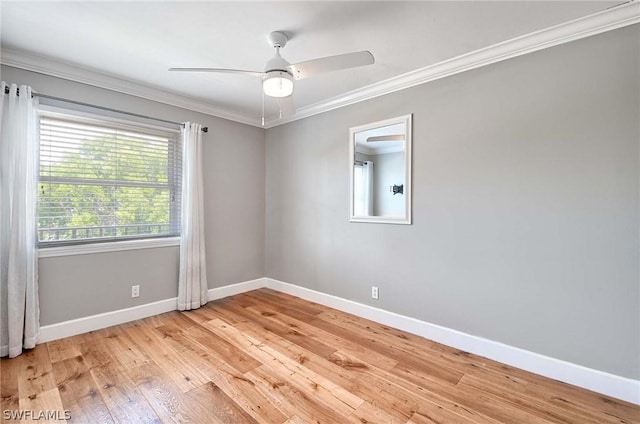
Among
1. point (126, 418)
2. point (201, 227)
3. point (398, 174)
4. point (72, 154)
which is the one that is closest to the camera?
point (126, 418)

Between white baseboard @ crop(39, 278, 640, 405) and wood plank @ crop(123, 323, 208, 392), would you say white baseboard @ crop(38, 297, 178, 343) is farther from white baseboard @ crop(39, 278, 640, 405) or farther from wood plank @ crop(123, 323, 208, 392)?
wood plank @ crop(123, 323, 208, 392)

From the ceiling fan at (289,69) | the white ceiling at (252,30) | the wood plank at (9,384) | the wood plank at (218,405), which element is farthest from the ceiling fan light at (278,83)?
the wood plank at (9,384)

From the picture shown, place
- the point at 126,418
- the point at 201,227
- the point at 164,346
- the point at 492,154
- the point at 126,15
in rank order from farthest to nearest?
1. the point at 201,227
2. the point at 164,346
3. the point at 492,154
4. the point at 126,15
5. the point at 126,418

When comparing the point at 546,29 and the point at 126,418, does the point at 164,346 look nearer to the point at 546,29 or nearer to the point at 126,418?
the point at 126,418

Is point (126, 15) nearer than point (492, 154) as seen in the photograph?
Yes

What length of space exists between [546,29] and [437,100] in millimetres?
837

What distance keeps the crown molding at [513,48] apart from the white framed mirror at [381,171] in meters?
0.33

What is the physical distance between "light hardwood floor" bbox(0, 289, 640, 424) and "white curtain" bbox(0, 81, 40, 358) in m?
0.25

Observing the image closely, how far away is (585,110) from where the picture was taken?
194 centimetres

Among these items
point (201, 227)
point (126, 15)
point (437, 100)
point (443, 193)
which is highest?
point (126, 15)

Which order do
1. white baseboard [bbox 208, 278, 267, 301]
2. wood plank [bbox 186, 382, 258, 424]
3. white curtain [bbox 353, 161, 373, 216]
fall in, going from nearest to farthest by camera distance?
wood plank [bbox 186, 382, 258, 424]
white curtain [bbox 353, 161, 373, 216]
white baseboard [bbox 208, 278, 267, 301]

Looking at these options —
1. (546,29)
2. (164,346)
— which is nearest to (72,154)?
(164,346)

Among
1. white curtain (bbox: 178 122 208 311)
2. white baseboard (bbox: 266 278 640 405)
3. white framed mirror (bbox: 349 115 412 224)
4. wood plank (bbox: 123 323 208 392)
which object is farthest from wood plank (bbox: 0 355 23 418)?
white framed mirror (bbox: 349 115 412 224)

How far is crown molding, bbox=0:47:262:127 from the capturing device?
2.36m
